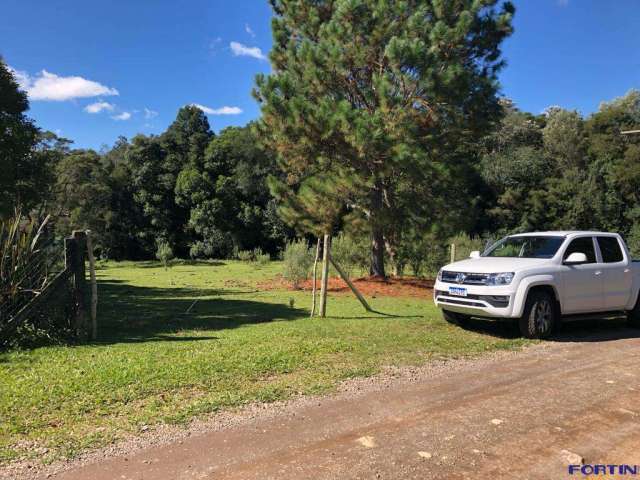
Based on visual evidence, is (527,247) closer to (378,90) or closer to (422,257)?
(378,90)

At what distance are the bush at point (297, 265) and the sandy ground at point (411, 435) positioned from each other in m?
11.1

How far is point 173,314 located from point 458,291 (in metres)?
6.33

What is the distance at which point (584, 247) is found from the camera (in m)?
8.72

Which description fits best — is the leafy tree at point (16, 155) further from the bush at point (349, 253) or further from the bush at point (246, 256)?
the bush at point (246, 256)

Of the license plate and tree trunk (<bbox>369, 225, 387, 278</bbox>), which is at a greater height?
tree trunk (<bbox>369, 225, 387, 278</bbox>)

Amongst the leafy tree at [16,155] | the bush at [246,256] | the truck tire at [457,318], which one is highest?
the leafy tree at [16,155]

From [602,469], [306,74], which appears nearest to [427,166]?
[306,74]

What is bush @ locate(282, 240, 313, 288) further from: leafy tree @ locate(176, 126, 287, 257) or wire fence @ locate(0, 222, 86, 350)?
leafy tree @ locate(176, 126, 287, 257)

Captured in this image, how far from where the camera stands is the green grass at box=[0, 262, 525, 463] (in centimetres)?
444

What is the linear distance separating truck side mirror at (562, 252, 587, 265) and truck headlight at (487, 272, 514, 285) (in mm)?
1183

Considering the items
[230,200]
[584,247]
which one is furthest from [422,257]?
[230,200]

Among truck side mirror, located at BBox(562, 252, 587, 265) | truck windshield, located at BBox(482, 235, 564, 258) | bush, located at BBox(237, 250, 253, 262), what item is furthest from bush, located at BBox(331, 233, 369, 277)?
bush, located at BBox(237, 250, 253, 262)

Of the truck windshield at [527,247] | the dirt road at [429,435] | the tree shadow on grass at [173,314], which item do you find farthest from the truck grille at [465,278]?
the tree shadow on grass at [173,314]

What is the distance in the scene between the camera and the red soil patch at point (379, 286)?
1479 cm
